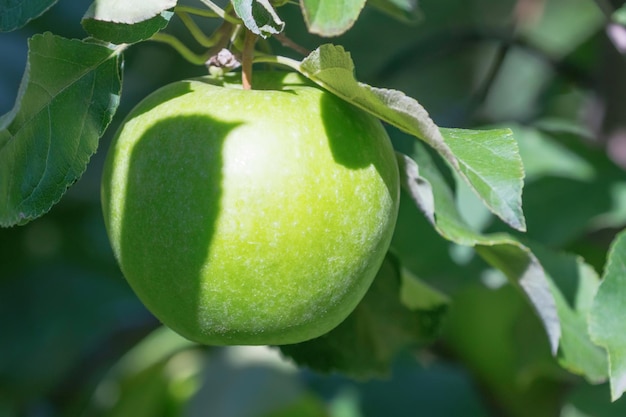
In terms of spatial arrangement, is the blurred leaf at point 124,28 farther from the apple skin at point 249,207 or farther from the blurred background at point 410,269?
the blurred background at point 410,269

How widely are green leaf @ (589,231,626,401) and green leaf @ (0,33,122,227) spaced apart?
40 cm

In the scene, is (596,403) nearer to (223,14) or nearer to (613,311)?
(613,311)

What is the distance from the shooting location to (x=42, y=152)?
0.62 meters

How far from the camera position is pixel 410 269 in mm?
1019

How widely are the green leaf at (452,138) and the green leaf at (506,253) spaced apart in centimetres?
8

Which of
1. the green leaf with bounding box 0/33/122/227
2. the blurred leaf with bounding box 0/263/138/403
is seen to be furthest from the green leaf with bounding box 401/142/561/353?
the blurred leaf with bounding box 0/263/138/403

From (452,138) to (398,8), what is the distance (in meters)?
0.30

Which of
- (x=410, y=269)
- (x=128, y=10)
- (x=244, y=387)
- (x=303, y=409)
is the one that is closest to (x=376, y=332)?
(x=410, y=269)

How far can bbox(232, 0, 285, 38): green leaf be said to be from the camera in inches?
22.2

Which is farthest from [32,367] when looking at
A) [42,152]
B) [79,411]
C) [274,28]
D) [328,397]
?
[274,28]

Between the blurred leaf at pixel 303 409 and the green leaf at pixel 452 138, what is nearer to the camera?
the green leaf at pixel 452 138

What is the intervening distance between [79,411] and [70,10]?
27.7 inches

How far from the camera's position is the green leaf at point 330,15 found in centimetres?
57

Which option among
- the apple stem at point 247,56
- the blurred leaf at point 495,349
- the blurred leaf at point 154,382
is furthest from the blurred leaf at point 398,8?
the blurred leaf at point 154,382
